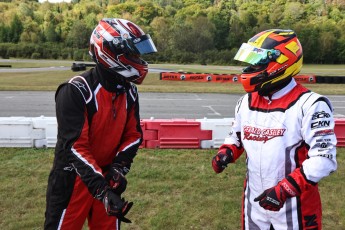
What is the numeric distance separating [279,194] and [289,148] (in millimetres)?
353

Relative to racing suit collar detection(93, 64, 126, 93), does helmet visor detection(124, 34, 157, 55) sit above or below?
above

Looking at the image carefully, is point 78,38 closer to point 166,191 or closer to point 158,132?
point 158,132

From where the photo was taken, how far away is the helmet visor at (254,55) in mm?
2854

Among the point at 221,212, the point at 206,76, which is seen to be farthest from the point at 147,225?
the point at 206,76

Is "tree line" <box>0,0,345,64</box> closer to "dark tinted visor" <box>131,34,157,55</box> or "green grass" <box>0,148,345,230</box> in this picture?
"green grass" <box>0,148,345,230</box>

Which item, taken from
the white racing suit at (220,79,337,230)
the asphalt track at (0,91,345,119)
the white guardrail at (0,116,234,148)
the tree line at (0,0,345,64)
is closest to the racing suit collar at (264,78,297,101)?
the white racing suit at (220,79,337,230)

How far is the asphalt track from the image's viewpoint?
13.8 m

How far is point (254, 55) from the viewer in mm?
2893

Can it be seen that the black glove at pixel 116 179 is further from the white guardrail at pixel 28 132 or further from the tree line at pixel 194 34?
the tree line at pixel 194 34

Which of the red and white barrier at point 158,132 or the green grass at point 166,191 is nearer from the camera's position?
the green grass at point 166,191

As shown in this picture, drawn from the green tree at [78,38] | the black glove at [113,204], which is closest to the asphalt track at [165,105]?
the black glove at [113,204]

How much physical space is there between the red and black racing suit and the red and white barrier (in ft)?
14.9

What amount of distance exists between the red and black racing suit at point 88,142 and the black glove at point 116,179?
0.09 metres

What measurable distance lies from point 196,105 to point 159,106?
1.74m
